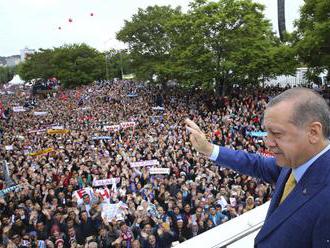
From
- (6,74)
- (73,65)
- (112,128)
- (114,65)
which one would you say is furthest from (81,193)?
(6,74)

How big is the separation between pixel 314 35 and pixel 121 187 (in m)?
17.9

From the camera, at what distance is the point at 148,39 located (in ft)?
121

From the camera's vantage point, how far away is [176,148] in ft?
44.4

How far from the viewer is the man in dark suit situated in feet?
4.23

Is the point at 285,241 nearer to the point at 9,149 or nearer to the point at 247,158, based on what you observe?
the point at 247,158

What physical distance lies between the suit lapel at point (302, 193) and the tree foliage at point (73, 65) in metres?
54.1

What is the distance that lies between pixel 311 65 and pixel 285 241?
25.7 meters

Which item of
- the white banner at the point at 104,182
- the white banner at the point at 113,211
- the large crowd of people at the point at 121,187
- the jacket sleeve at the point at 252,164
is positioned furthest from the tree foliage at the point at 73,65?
the jacket sleeve at the point at 252,164

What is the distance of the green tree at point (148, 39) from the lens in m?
35.4

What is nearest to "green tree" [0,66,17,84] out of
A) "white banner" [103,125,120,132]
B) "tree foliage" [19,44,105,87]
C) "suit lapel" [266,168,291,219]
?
"tree foliage" [19,44,105,87]

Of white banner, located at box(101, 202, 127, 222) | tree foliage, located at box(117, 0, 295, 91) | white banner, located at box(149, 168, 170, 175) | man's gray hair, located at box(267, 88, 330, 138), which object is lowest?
white banner, located at box(101, 202, 127, 222)

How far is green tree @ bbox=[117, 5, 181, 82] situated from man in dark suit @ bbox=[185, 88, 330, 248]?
108 feet

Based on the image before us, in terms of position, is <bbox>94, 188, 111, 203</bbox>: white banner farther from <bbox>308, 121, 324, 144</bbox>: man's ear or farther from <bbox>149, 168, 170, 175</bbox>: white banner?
<bbox>308, 121, 324, 144</bbox>: man's ear

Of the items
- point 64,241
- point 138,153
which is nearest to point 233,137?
point 138,153
